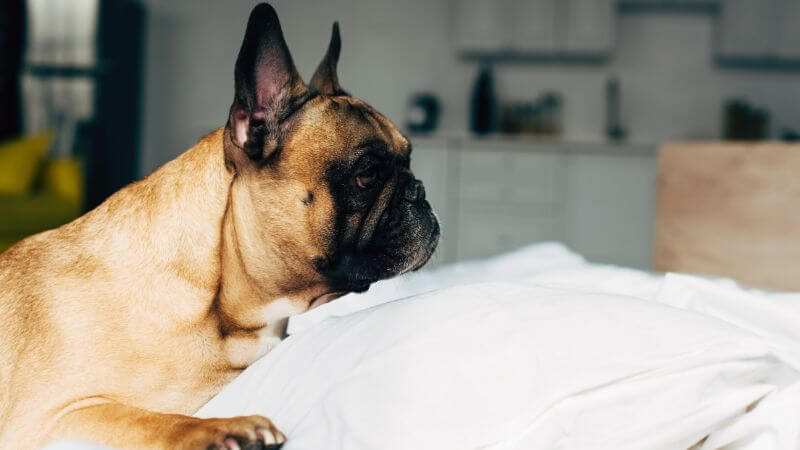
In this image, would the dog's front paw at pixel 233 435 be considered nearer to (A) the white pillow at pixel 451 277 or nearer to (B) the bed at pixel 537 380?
(B) the bed at pixel 537 380

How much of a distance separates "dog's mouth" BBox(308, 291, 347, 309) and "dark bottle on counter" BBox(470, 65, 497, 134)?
3682mm

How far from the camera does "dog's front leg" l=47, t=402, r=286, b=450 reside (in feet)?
2.45

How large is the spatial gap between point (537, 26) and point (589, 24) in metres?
0.31

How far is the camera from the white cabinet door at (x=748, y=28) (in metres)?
4.27

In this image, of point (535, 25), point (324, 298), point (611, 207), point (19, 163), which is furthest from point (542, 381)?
point (535, 25)

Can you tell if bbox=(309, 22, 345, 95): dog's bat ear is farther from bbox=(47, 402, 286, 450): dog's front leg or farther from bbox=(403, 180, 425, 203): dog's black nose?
bbox=(47, 402, 286, 450): dog's front leg

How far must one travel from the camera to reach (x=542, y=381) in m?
0.69

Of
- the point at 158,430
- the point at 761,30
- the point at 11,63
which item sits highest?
the point at 761,30

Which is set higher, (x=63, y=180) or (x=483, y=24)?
(x=483, y=24)

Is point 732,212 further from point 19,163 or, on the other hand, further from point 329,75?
point 19,163

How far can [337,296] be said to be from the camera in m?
1.17

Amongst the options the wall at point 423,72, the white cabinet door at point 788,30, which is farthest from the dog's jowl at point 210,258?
the white cabinet door at point 788,30

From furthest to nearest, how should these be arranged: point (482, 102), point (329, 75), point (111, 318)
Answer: point (482, 102), point (329, 75), point (111, 318)

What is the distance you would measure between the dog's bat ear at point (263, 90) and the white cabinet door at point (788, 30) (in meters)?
4.09
